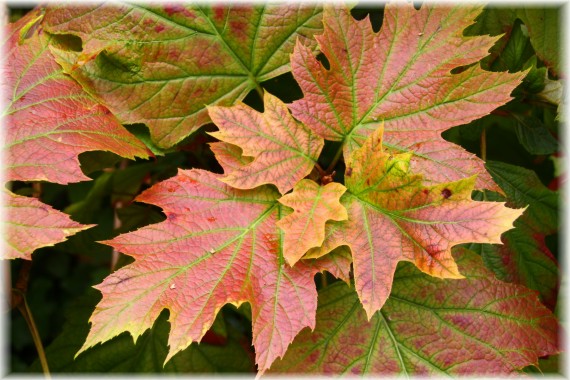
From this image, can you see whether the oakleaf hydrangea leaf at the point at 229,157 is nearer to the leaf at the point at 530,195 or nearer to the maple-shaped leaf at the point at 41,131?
the maple-shaped leaf at the point at 41,131

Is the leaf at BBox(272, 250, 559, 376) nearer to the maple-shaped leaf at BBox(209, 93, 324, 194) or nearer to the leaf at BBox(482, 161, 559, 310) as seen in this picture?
the leaf at BBox(482, 161, 559, 310)

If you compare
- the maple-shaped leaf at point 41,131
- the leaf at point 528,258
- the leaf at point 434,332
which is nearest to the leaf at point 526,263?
the leaf at point 528,258

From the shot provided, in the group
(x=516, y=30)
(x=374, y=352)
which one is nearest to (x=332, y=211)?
(x=374, y=352)

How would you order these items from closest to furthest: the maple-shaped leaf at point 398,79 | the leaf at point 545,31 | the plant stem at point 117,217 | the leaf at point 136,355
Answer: the maple-shaped leaf at point 398,79 < the leaf at point 545,31 < the leaf at point 136,355 < the plant stem at point 117,217

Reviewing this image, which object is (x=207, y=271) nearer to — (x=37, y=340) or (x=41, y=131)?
(x=41, y=131)

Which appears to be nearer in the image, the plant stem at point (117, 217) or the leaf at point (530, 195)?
the leaf at point (530, 195)

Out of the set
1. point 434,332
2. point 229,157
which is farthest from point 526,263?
point 229,157

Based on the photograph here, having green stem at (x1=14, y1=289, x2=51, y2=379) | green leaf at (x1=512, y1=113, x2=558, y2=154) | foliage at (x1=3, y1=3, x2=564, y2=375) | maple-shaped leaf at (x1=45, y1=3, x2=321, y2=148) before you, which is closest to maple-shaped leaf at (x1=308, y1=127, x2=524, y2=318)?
foliage at (x1=3, y1=3, x2=564, y2=375)

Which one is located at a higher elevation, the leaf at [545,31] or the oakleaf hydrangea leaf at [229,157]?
the leaf at [545,31]
